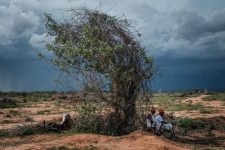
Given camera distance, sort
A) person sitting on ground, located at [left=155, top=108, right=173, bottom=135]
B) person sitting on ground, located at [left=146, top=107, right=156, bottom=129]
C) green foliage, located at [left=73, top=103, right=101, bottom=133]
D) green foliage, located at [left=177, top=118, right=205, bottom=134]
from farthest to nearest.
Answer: green foliage, located at [left=177, top=118, right=205, bottom=134] → green foliage, located at [left=73, top=103, right=101, bottom=133] → person sitting on ground, located at [left=146, top=107, right=156, bottom=129] → person sitting on ground, located at [left=155, top=108, right=173, bottom=135]

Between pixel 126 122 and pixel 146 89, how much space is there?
1721 mm

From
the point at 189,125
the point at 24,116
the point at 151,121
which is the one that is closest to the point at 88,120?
the point at 151,121

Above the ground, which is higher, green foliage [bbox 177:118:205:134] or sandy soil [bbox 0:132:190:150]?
green foliage [bbox 177:118:205:134]

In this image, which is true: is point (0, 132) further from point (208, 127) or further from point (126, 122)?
point (208, 127)

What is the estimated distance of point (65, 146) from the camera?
720 inches

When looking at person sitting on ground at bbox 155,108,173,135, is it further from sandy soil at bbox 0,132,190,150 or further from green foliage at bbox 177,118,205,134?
green foliage at bbox 177,118,205,134

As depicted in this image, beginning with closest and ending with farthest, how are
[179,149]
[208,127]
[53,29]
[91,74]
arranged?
[179,149] < [91,74] < [53,29] < [208,127]

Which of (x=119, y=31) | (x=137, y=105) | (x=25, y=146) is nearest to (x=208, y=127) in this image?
(x=137, y=105)

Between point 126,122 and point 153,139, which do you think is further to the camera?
point 126,122

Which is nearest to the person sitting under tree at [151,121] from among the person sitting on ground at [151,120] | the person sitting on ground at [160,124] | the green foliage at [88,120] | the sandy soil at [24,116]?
the person sitting on ground at [151,120]

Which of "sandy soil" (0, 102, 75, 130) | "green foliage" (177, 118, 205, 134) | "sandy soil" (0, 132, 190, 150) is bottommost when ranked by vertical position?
"sandy soil" (0, 132, 190, 150)

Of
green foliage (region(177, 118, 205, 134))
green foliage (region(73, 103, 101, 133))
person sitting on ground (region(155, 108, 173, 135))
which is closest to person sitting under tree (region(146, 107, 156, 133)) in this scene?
person sitting on ground (region(155, 108, 173, 135))

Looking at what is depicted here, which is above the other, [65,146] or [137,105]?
[137,105]

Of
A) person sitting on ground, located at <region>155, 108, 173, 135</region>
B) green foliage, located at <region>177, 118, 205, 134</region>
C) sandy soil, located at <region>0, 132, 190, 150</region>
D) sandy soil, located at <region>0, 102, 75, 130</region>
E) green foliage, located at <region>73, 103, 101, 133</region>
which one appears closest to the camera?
sandy soil, located at <region>0, 132, 190, 150</region>
